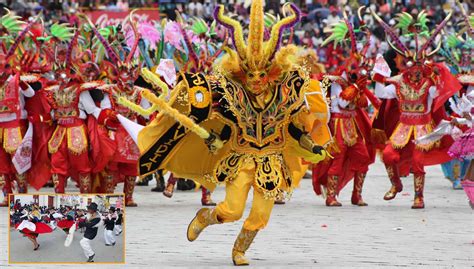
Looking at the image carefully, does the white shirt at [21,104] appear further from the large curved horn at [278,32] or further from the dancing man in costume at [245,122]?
the large curved horn at [278,32]

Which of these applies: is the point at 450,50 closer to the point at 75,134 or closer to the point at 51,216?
the point at 75,134

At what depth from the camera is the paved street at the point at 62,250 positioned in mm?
10086

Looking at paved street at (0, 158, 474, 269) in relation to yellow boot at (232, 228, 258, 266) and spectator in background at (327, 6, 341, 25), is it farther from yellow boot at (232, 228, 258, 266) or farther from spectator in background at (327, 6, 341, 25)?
spectator in background at (327, 6, 341, 25)

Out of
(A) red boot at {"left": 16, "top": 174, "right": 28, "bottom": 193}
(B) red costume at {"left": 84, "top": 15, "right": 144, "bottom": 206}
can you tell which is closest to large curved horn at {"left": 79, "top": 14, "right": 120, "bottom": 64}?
(B) red costume at {"left": 84, "top": 15, "right": 144, "bottom": 206}

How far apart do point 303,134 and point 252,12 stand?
1142mm

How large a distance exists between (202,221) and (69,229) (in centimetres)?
144

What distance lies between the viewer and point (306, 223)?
14414 millimetres

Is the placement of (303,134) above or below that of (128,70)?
above

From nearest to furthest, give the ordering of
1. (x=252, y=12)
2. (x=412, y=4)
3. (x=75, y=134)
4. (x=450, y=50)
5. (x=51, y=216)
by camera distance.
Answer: (x=51, y=216), (x=252, y=12), (x=75, y=134), (x=450, y=50), (x=412, y=4)

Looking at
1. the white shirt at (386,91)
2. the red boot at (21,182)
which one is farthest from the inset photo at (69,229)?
the white shirt at (386,91)

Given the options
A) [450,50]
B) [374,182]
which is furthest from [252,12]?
[374,182]

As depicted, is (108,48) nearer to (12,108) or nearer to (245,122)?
(12,108)

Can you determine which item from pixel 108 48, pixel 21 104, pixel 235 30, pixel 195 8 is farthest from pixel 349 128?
pixel 195 8

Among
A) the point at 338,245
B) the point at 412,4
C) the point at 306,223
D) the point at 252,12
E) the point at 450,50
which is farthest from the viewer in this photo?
the point at 412,4
